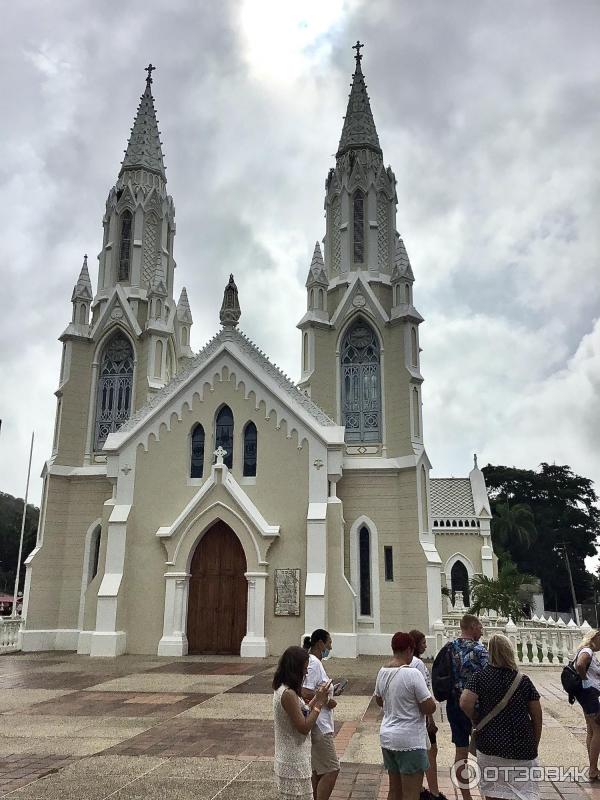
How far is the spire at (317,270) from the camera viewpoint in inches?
997

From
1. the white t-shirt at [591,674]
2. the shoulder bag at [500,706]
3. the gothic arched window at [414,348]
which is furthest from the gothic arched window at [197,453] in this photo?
the shoulder bag at [500,706]

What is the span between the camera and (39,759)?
7.77 metres

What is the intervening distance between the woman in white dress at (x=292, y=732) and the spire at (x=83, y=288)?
24.0 meters

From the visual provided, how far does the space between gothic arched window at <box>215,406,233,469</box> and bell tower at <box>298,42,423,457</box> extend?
340 cm

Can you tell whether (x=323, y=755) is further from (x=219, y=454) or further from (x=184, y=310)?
(x=184, y=310)

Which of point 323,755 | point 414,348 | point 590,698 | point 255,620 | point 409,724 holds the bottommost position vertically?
point 323,755

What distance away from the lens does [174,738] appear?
878 cm

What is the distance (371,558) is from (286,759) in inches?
699

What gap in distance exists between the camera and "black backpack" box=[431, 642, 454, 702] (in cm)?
621

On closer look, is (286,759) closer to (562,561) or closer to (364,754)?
(364,754)

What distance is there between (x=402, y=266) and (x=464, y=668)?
2034 centimetres

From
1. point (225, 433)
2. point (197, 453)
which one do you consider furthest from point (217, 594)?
point (225, 433)

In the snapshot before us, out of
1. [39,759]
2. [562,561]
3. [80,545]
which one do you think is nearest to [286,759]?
[39,759]

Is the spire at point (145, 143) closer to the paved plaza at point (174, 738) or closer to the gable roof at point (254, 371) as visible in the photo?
the gable roof at point (254, 371)
